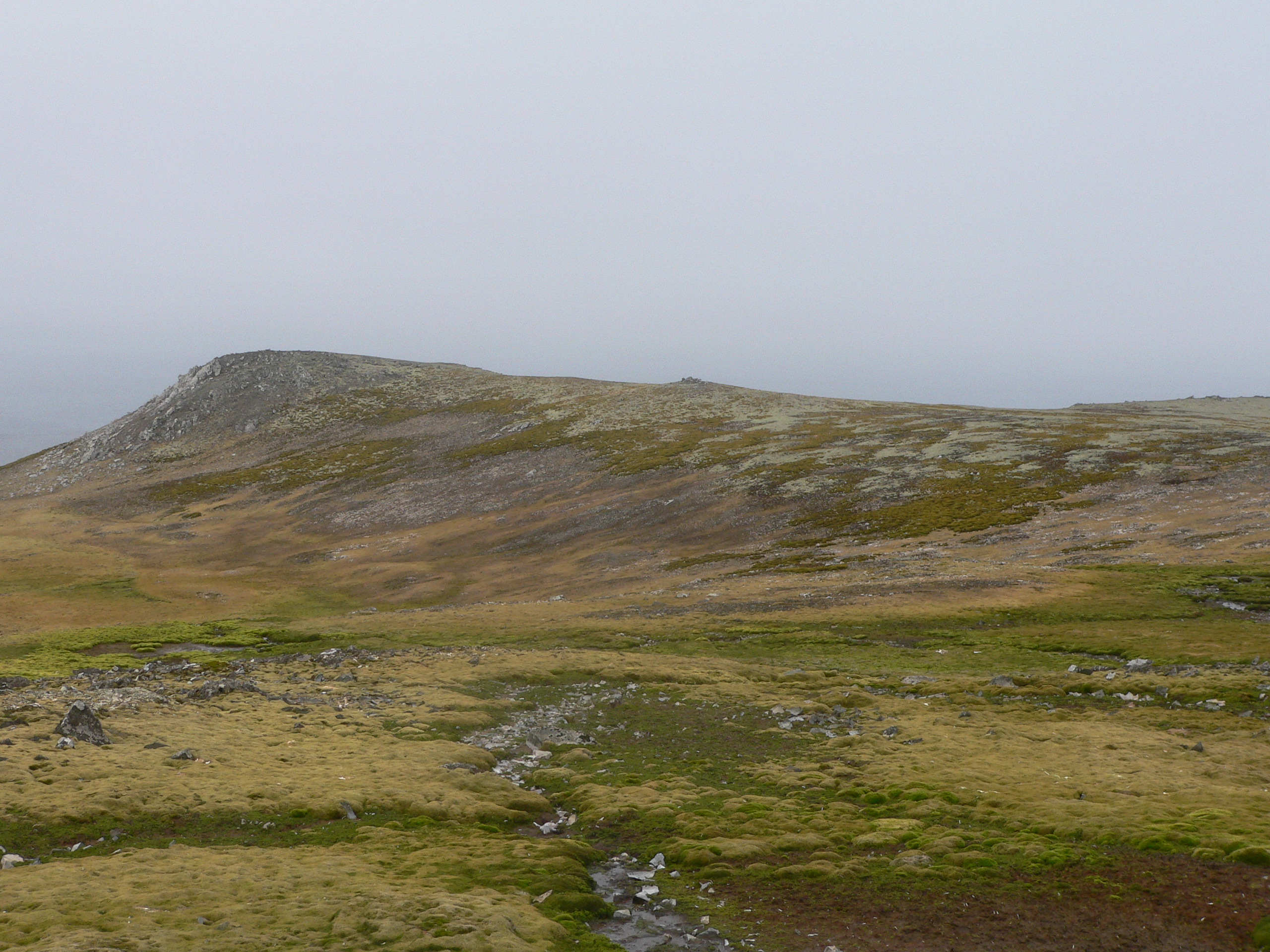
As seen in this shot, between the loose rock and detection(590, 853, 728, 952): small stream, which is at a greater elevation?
the loose rock

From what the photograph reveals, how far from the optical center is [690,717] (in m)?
38.5

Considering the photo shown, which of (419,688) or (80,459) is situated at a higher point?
(80,459)

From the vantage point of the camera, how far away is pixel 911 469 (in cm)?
10881

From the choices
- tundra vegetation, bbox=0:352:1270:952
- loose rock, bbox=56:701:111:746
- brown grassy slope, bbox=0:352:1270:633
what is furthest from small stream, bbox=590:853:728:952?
brown grassy slope, bbox=0:352:1270:633

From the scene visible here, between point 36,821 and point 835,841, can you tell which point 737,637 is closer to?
point 835,841

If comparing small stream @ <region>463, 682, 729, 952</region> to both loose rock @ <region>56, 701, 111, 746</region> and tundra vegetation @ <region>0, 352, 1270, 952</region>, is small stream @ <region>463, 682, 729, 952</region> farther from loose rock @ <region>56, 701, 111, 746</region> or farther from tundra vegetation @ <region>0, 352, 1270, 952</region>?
loose rock @ <region>56, 701, 111, 746</region>

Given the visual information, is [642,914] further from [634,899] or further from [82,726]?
[82,726]

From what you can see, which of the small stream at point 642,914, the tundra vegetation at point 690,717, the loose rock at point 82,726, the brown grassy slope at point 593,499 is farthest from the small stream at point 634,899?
the brown grassy slope at point 593,499

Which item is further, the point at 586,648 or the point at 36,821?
the point at 586,648

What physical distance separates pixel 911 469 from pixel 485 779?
92184 mm

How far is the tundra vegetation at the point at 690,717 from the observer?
1948cm

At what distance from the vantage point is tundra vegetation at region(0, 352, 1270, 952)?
63.9 ft

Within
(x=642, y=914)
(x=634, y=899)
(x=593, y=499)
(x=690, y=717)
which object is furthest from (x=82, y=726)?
(x=593, y=499)

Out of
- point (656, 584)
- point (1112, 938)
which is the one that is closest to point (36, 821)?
point (1112, 938)
